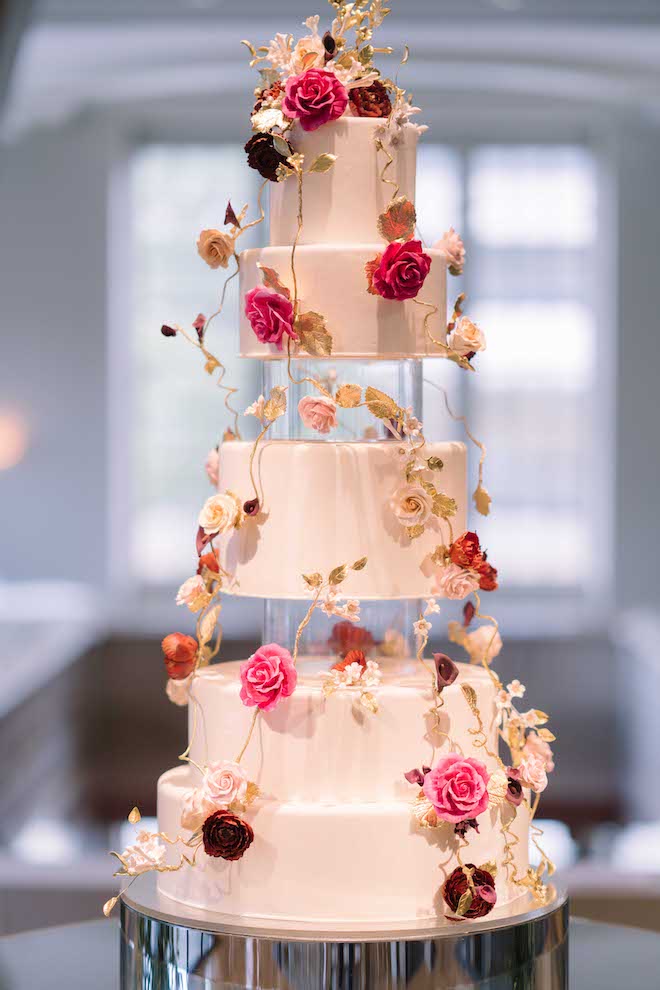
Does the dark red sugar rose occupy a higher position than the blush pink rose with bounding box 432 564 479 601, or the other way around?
the dark red sugar rose

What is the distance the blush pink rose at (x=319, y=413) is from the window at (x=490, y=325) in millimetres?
6303

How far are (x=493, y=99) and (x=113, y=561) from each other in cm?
355

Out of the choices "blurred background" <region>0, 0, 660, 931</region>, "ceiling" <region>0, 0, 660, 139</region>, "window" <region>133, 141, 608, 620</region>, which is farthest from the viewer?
"window" <region>133, 141, 608, 620</region>

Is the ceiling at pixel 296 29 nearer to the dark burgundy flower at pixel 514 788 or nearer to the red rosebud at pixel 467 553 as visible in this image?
the red rosebud at pixel 467 553

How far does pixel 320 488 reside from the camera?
1.66m

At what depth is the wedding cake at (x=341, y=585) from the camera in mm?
1610

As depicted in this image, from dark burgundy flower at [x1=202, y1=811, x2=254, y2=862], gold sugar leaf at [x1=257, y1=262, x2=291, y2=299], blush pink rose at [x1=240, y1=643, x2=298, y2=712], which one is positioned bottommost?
dark burgundy flower at [x1=202, y1=811, x2=254, y2=862]

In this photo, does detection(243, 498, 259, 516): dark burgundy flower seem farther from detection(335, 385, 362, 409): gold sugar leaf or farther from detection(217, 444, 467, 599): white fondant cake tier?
detection(335, 385, 362, 409): gold sugar leaf

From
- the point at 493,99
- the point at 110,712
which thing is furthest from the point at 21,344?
the point at 493,99

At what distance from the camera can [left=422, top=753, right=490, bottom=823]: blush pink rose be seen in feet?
5.22

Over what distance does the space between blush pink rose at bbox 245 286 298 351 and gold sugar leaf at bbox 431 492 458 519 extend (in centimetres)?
27

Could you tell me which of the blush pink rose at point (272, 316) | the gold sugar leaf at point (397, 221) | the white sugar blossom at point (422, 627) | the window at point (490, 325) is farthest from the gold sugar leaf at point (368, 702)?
the window at point (490, 325)

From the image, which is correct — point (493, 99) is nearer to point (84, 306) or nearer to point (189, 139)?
point (189, 139)

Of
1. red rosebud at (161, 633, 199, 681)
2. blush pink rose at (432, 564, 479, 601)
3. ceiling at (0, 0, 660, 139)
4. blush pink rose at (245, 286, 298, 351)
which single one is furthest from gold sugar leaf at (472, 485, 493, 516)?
ceiling at (0, 0, 660, 139)
